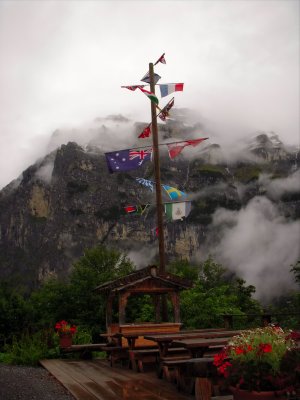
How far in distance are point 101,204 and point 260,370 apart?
383 ft

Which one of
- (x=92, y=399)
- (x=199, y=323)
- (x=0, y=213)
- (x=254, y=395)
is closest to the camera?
(x=254, y=395)

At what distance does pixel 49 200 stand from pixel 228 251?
2010 inches

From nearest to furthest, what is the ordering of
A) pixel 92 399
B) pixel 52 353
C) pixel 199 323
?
pixel 92 399
pixel 52 353
pixel 199 323

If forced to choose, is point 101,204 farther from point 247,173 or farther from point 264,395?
point 264,395

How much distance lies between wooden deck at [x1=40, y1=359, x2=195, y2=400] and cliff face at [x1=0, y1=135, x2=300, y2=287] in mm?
97945

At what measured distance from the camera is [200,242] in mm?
117312

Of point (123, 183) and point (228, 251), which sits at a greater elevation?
point (123, 183)

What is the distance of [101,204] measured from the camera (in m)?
120

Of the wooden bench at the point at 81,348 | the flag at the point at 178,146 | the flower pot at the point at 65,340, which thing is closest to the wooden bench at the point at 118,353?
the wooden bench at the point at 81,348

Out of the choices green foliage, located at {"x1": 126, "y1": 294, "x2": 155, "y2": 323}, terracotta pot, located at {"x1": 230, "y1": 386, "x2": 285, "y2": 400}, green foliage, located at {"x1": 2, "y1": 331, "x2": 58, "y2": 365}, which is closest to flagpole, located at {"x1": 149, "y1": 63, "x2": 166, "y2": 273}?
green foliage, located at {"x1": 2, "y1": 331, "x2": 58, "y2": 365}

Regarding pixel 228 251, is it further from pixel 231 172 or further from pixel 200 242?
pixel 231 172

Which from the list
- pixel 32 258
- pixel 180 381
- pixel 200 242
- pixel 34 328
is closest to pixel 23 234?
pixel 32 258

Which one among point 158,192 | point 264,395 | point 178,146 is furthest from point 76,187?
point 264,395

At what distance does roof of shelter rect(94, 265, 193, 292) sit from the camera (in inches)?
501
